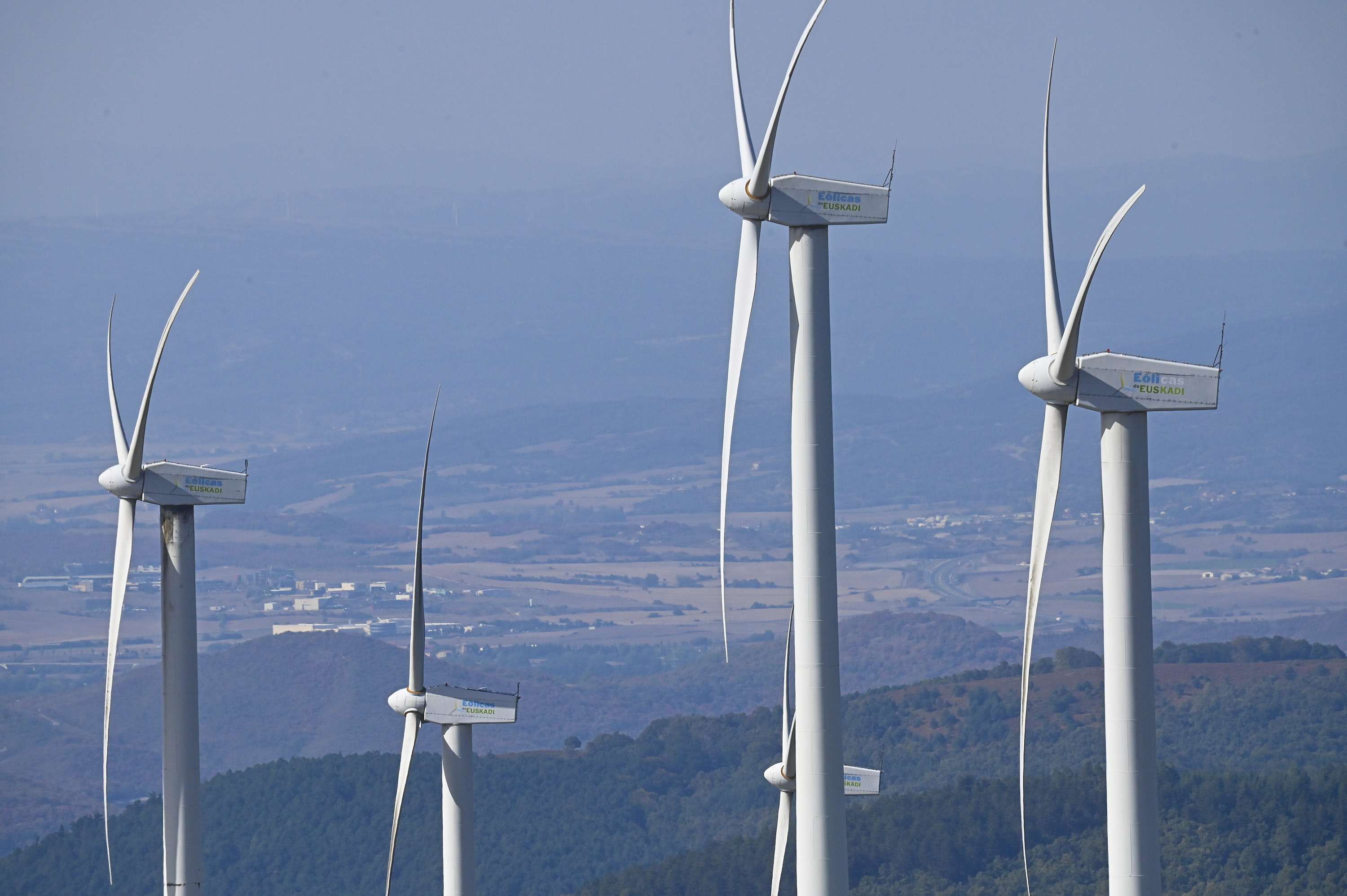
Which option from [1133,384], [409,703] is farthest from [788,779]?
[1133,384]

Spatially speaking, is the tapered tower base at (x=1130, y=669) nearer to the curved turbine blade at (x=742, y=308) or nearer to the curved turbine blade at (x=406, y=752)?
the curved turbine blade at (x=742, y=308)

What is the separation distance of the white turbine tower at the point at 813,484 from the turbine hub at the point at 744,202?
0.10ft

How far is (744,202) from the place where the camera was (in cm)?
4841

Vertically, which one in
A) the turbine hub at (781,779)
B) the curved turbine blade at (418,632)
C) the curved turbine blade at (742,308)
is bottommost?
the turbine hub at (781,779)

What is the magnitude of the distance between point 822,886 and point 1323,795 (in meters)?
142

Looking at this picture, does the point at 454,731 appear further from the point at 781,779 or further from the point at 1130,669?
the point at 1130,669

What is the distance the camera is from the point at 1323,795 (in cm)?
17938

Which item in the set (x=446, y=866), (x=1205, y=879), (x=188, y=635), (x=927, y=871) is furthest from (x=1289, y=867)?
(x=188, y=635)

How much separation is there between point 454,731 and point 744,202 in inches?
828

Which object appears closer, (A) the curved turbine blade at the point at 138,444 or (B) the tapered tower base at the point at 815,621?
(B) the tapered tower base at the point at 815,621

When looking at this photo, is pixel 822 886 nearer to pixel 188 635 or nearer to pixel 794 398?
pixel 794 398

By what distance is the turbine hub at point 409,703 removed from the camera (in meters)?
62.9

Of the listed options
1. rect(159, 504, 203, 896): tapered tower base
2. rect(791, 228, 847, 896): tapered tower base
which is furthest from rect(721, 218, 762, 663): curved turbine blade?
rect(159, 504, 203, 896): tapered tower base

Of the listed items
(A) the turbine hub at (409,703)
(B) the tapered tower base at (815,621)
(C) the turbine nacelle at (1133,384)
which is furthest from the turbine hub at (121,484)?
(C) the turbine nacelle at (1133,384)
